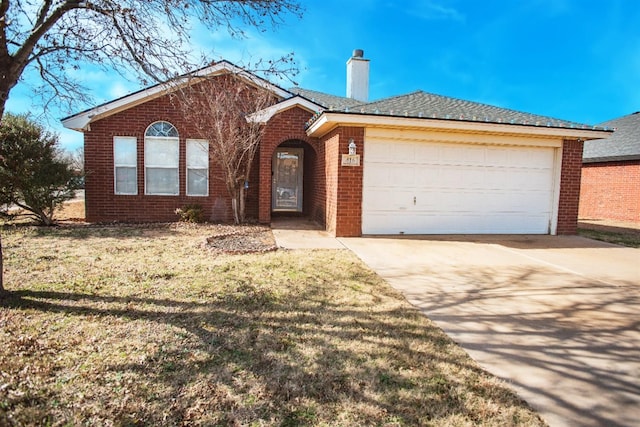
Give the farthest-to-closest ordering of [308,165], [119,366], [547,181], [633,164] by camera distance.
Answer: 1. [633,164]
2. [308,165]
3. [547,181]
4. [119,366]

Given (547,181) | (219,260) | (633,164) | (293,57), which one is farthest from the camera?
(633,164)

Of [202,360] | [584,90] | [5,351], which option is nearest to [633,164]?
[584,90]

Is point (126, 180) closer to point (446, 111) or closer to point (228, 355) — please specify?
point (446, 111)

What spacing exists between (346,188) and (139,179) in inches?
255

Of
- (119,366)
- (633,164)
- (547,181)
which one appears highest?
(633,164)

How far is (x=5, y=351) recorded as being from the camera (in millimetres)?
2977

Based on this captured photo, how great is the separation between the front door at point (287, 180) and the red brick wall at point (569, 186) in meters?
8.52

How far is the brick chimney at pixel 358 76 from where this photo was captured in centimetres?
1512

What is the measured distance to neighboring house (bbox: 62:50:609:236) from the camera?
29.1 feet

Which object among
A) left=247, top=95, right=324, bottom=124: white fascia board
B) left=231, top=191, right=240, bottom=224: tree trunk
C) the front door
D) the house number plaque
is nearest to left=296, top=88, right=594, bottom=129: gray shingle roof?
the house number plaque

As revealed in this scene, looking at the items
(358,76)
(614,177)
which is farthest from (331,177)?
(614,177)

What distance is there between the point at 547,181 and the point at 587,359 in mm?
8117

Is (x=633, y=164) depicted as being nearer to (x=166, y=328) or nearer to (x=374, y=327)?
(x=374, y=327)

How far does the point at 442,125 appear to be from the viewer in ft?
28.7
